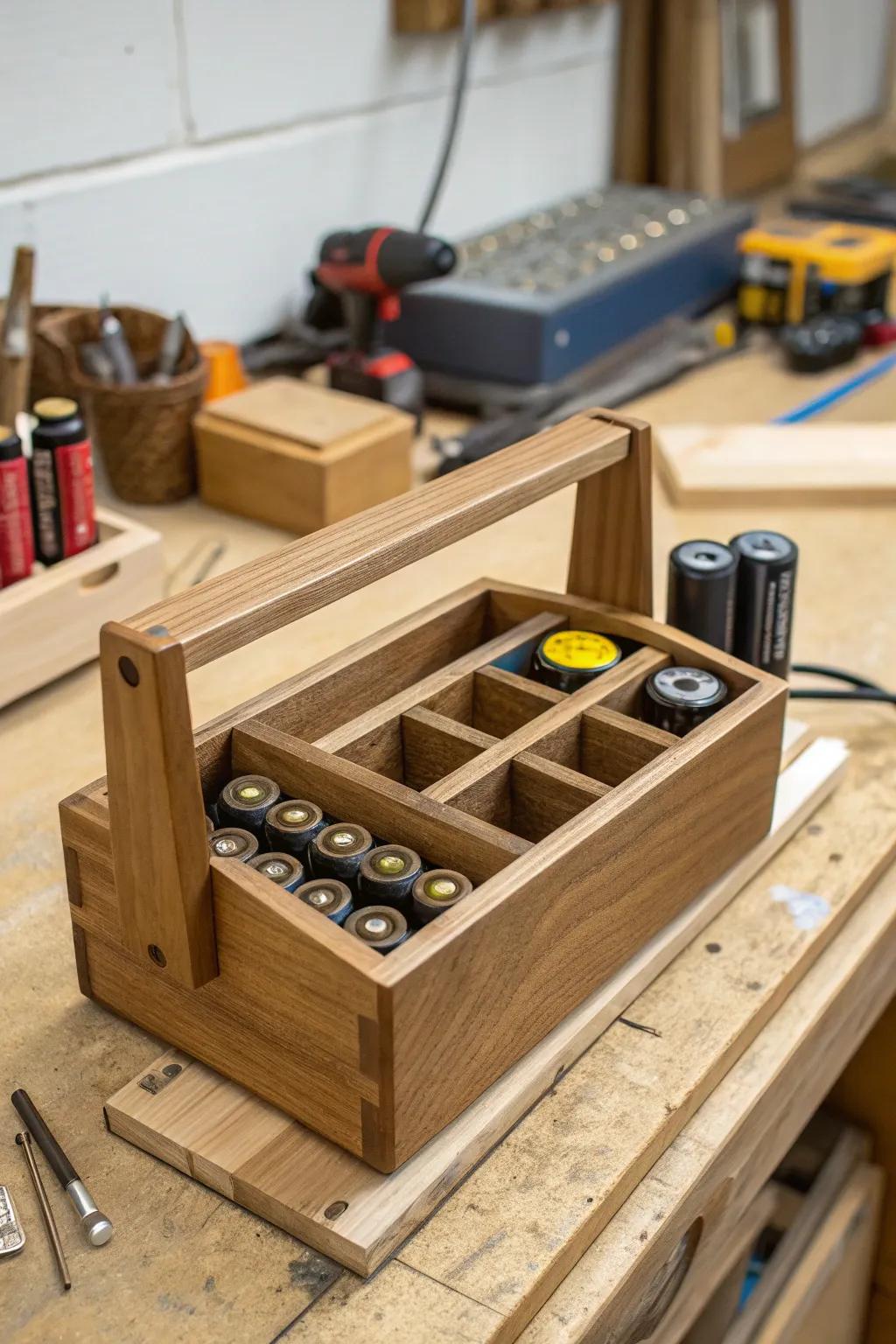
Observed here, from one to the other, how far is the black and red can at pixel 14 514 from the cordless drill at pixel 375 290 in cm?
47

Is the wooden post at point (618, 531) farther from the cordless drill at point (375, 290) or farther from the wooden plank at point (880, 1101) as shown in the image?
the cordless drill at point (375, 290)

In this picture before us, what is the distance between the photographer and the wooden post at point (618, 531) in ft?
2.57

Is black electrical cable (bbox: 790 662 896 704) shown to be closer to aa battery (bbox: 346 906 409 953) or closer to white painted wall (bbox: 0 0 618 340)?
aa battery (bbox: 346 906 409 953)

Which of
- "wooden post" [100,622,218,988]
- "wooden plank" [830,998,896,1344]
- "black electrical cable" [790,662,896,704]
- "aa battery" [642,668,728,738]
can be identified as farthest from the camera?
"wooden plank" [830,998,896,1344]

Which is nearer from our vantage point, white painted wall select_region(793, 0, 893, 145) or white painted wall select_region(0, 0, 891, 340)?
white painted wall select_region(0, 0, 891, 340)

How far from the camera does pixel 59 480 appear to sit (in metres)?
1.00

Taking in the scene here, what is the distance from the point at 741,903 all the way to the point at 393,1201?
0.30 metres

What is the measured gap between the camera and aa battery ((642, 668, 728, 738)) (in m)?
0.75

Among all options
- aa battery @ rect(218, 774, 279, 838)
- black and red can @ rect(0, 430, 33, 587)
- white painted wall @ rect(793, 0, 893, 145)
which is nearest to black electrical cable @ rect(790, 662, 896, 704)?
aa battery @ rect(218, 774, 279, 838)

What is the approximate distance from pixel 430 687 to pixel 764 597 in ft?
0.82

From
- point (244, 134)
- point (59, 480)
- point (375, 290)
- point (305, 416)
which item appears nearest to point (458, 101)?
point (244, 134)

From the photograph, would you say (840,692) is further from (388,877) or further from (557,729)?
(388,877)

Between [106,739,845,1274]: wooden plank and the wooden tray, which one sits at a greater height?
the wooden tray

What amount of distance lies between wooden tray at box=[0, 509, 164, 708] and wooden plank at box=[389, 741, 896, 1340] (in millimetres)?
458
